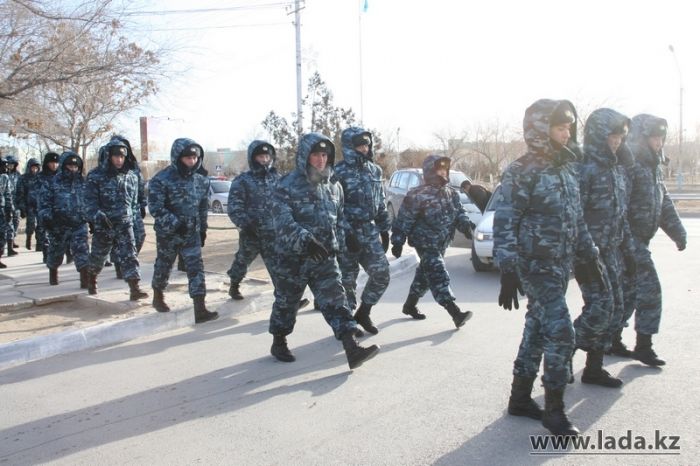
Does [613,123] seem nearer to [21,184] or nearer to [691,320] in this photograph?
[691,320]

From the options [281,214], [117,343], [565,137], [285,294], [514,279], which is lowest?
[117,343]

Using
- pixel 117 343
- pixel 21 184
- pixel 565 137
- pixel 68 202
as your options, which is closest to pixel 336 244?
pixel 565 137

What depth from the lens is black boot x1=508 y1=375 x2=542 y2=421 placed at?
13.0ft

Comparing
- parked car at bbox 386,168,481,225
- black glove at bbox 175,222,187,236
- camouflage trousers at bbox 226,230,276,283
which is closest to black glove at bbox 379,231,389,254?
camouflage trousers at bbox 226,230,276,283

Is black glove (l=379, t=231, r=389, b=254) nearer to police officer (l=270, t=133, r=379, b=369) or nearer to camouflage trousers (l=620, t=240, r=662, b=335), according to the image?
police officer (l=270, t=133, r=379, b=369)

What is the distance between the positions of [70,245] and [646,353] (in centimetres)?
745

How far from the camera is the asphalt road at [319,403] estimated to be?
3607 mm

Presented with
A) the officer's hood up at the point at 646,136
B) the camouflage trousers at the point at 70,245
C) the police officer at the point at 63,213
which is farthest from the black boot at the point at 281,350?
the police officer at the point at 63,213

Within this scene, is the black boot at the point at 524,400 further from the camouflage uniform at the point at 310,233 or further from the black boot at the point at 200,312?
the black boot at the point at 200,312

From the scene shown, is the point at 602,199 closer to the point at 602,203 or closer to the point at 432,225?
the point at 602,203

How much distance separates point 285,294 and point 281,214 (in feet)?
2.43

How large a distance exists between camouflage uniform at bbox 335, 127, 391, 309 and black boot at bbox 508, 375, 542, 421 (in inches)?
91.2

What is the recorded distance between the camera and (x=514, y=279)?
3.84 meters

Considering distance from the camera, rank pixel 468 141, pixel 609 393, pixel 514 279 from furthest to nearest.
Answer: pixel 468 141
pixel 609 393
pixel 514 279
